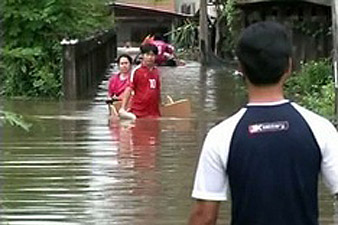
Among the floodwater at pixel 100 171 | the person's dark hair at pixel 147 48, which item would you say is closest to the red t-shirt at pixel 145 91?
the floodwater at pixel 100 171

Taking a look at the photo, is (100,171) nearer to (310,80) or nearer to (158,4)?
(310,80)

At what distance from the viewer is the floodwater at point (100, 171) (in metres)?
8.31

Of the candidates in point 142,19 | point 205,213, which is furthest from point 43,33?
point 142,19

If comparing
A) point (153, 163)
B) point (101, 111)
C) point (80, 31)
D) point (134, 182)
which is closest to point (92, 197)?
point (134, 182)

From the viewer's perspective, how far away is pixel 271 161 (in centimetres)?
379

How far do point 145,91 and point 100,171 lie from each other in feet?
13.6

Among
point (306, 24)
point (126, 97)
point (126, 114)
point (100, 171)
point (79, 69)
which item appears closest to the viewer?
point (100, 171)

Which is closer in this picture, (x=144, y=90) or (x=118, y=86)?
(x=144, y=90)

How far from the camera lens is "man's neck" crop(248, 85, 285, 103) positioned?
381 centimetres

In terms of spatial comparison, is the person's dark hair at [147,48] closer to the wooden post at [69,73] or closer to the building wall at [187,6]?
the wooden post at [69,73]

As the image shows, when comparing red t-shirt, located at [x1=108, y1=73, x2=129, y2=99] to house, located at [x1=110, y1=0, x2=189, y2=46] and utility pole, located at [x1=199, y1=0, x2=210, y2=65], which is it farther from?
house, located at [x1=110, y1=0, x2=189, y2=46]

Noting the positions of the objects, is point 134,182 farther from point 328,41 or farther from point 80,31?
point 328,41

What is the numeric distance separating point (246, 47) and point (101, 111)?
49.2 ft

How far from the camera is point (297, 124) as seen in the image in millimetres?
3805
